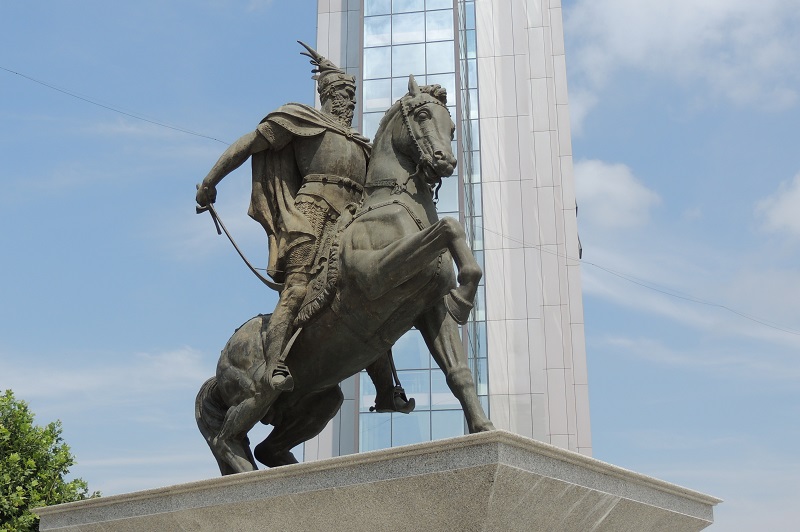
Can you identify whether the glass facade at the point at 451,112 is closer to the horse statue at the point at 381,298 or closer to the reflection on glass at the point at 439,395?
Result: the reflection on glass at the point at 439,395

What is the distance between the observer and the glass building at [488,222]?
32312mm

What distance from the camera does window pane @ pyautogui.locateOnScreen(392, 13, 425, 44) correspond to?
3750cm

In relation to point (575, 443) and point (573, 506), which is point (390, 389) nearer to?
point (573, 506)

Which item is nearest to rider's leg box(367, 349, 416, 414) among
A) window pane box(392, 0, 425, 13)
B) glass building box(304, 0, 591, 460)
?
glass building box(304, 0, 591, 460)

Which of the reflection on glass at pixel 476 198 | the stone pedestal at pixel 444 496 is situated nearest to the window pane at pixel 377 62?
the reflection on glass at pixel 476 198

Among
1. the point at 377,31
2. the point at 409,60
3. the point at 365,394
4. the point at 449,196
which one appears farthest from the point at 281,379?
the point at 377,31

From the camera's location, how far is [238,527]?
7.36 meters

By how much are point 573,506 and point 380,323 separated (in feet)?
6.74

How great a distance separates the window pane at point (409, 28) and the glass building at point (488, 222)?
1.5 inches

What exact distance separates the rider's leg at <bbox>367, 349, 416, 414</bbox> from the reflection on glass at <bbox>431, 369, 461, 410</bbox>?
75.2ft

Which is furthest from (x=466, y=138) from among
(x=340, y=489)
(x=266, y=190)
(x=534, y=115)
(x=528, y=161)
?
(x=340, y=489)

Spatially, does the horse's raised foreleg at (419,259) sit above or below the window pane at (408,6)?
below

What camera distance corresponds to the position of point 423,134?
7.75 metres

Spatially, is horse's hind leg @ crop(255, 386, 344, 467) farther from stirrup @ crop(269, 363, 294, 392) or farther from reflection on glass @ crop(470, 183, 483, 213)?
reflection on glass @ crop(470, 183, 483, 213)
